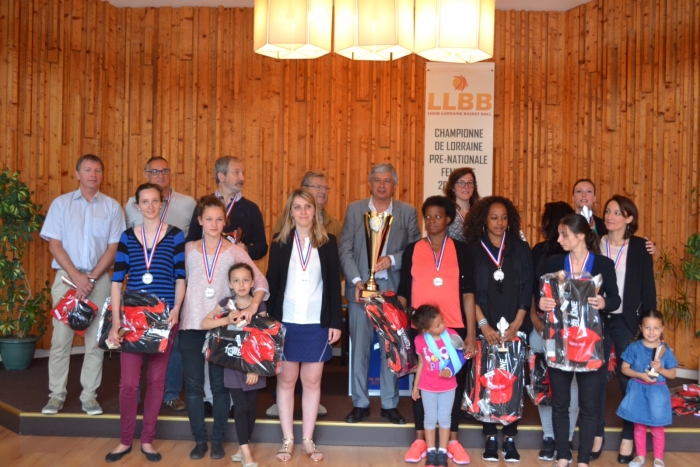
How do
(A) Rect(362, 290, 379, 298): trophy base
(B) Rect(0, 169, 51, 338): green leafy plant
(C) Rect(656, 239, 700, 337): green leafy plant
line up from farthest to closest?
(C) Rect(656, 239, 700, 337): green leafy plant < (B) Rect(0, 169, 51, 338): green leafy plant < (A) Rect(362, 290, 379, 298): trophy base

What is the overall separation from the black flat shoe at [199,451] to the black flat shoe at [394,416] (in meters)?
1.22

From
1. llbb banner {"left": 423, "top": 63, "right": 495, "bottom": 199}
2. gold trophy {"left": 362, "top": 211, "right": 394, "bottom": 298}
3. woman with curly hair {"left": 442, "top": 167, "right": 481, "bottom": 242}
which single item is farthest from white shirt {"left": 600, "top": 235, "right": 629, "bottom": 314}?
llbb banner {"left": 423, "top": 63, "right": 495, "bottom": 199}

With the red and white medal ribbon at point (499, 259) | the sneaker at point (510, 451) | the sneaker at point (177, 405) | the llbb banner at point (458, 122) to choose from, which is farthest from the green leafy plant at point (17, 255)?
the sneaker at point (510, 451)

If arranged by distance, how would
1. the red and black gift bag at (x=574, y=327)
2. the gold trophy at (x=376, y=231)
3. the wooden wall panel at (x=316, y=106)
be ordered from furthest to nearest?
the wooden wall panel at (x=316, y=106)
the gold trophy at (x=376, y=231)
the red and black gift bag at (x=574, y=327)

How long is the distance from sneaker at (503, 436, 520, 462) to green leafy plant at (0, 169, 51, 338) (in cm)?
421

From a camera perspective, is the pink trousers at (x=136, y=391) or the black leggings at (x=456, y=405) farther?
the black leggings at (x=456, y=405)

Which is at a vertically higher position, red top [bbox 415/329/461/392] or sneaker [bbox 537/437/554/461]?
red top [bbox 415/329/461/392]

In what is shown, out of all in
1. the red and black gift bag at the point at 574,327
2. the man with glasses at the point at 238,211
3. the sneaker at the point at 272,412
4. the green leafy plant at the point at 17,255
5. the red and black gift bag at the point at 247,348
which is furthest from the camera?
the green leafy plant at the point at 17,255

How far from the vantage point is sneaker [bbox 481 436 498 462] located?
464 centimetres

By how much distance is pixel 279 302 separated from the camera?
462 cm

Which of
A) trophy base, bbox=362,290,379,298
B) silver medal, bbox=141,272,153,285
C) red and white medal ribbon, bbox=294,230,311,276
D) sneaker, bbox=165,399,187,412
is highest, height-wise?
red and white medal ribbon, bbox=294,230,311,276

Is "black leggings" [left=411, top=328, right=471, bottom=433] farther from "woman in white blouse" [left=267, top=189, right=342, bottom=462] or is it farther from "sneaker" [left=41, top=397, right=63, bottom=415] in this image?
"sneaker" [left=41, top=397, right=63, bottom=415]

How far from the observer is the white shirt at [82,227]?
508cm

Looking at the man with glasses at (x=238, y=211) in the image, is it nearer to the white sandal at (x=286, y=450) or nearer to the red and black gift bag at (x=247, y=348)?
the red and black gift bag at (x=247, y=348)
